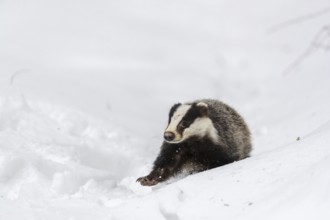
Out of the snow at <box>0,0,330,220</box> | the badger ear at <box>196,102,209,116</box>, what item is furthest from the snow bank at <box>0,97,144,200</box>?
the badger ear at <box>196,102,209,116</box>

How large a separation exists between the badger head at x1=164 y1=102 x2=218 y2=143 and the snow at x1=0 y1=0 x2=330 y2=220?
0.36 m

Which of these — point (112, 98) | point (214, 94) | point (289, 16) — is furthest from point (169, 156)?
point (289, 16)

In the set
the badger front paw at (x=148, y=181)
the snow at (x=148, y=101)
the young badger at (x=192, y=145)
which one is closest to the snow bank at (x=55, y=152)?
the snow at (x=148, y=101)

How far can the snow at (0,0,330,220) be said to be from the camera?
405 cm

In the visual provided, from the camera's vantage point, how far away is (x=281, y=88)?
419 inches

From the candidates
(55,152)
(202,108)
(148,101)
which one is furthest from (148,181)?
(148,101)

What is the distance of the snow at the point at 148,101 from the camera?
4.05m

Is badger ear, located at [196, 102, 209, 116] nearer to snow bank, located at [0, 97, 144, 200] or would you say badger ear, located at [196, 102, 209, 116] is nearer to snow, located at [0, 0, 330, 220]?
snow, located at [0, 0, 330, 220]

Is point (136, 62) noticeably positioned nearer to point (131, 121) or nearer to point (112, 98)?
point (112, 98)

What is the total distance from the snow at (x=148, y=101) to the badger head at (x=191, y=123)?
0.36 metres

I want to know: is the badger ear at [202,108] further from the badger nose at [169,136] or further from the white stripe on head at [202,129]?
the badger nose at [169,136]

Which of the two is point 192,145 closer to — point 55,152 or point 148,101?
point 55,152

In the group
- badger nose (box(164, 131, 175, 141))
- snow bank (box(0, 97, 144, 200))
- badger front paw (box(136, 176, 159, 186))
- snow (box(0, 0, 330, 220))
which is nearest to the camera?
snow (box(0, 0, 330, 220))

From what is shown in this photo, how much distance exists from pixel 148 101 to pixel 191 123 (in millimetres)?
4522
